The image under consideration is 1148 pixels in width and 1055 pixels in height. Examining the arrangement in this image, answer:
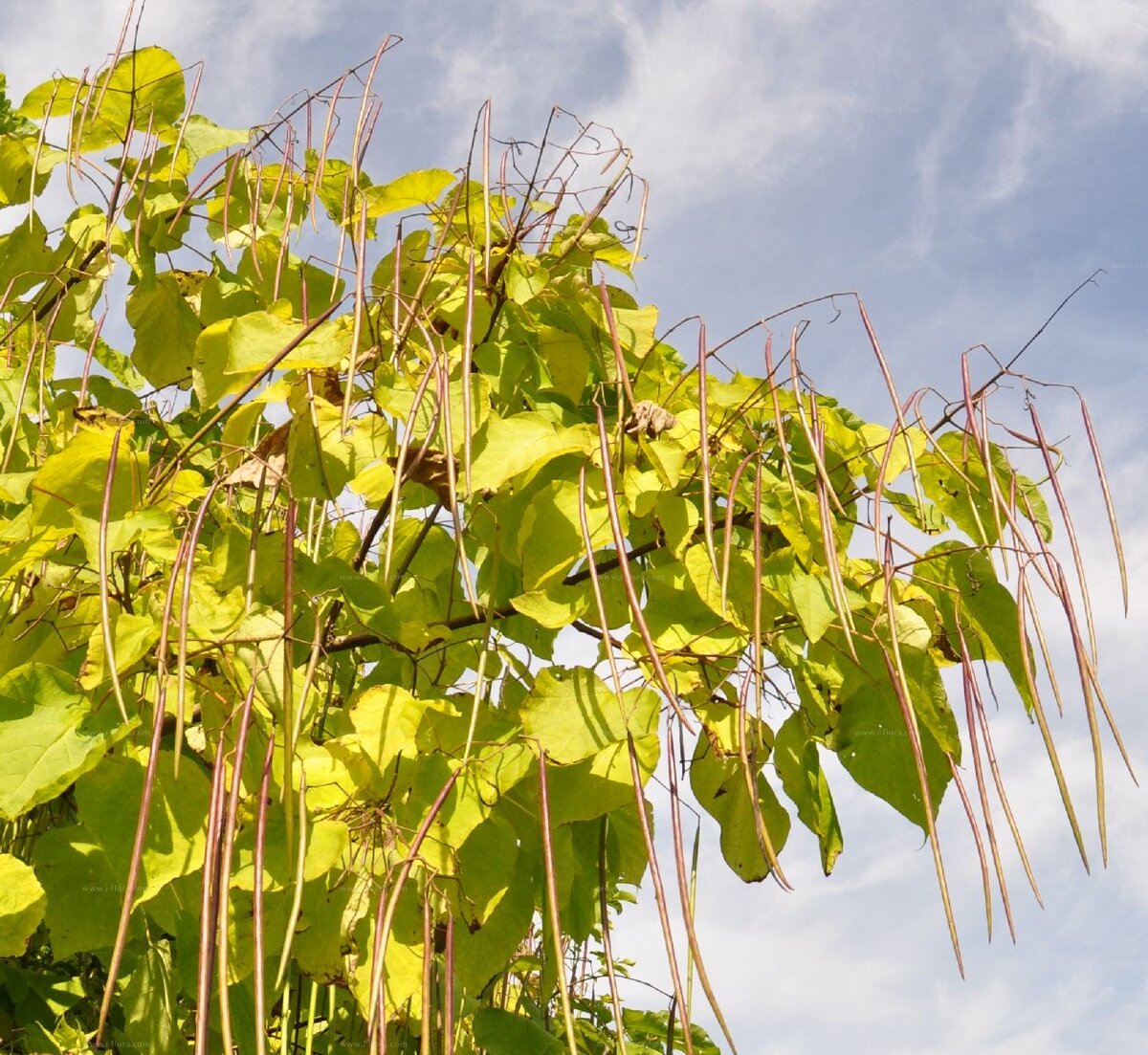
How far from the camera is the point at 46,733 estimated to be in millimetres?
834

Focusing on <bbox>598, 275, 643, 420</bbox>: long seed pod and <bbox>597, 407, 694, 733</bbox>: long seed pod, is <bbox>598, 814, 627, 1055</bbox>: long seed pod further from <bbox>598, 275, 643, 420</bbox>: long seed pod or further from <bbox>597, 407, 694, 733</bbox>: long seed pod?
<bbox>598, 275, 643, 420</bbox>: long seed pod

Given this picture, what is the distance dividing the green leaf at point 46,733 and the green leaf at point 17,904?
51 millimetres

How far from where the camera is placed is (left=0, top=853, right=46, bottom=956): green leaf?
2.73 ft

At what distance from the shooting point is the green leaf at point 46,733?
2.68 feet

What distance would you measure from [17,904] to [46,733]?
0.39ft

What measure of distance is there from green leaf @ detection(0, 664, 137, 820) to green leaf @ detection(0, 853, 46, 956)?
5 cm

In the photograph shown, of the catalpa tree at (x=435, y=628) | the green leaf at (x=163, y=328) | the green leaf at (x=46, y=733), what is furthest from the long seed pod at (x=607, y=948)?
the green leaf at (x=163, y=328)

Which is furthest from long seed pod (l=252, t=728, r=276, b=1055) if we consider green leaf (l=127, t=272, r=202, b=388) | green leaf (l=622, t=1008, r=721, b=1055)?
green leaf (l=622, t=1008, r=721, b=1055)

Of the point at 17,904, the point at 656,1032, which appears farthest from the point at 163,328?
the point at 656,1032

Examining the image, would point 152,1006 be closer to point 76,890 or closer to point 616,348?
point 76,890

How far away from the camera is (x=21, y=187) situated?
4.45 feet

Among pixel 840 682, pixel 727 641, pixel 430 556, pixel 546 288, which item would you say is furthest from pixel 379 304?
pixel 840 682

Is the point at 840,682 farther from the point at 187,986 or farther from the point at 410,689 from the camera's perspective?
the point at 187,986

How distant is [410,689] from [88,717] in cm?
34
